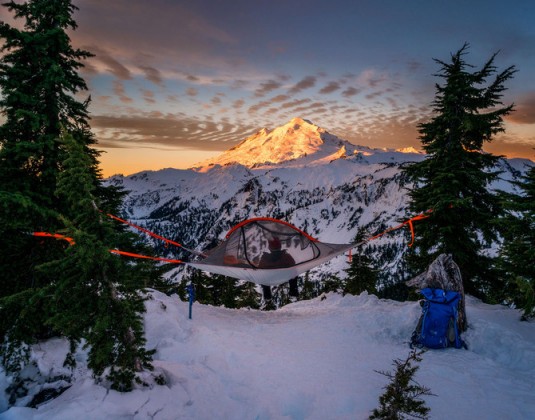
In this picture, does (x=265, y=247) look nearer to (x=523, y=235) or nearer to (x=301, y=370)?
(x=301, y=370)

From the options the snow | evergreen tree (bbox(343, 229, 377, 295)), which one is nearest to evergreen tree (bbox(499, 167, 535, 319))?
the snow

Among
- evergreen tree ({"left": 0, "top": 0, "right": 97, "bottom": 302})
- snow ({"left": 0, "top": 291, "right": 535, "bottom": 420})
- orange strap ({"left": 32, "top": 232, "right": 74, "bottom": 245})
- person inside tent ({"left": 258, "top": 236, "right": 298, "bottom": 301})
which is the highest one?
evergreen tree ({"left": 0, "top": 0, "right": 97, "bottom": 302})

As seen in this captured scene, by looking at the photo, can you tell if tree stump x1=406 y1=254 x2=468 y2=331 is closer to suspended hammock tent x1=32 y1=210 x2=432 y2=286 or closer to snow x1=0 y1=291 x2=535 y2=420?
snow x1=0 y1=291 x2=535 y2=420

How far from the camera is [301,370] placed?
7113 mm

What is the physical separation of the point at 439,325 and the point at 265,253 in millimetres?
6288

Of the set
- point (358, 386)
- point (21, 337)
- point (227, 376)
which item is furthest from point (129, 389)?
point (358, 386)

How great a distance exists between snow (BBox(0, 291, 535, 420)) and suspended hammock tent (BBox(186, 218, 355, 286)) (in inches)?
74.6

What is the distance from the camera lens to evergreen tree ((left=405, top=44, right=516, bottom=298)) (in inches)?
480

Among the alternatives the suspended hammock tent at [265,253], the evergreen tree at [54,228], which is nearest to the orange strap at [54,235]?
the evergreen tree at [54,228]

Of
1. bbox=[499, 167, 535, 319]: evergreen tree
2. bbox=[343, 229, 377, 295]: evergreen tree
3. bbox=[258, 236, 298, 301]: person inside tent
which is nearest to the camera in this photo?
bbox=[499, 167, 535, 319]: evergreen tree

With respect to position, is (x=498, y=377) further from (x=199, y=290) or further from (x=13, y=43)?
(x=199, y=290)

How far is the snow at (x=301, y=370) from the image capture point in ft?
16.4

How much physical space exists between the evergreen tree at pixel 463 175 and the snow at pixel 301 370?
245 cm

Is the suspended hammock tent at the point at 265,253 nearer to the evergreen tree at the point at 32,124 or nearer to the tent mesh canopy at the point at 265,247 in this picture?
the tent mesh canopy at the point at 265,247
